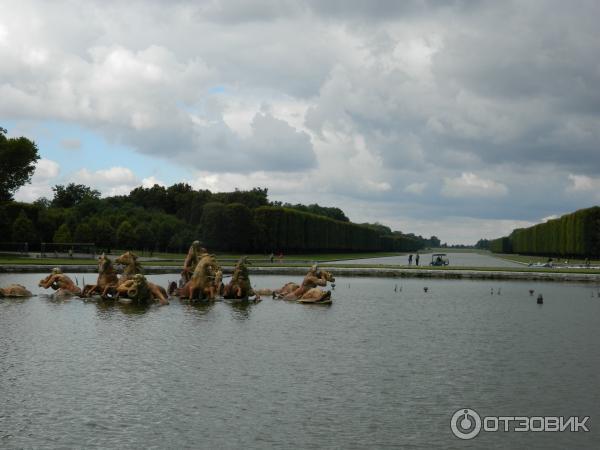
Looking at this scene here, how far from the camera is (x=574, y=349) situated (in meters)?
19.9

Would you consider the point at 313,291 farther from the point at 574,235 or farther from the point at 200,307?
the point at 574,235

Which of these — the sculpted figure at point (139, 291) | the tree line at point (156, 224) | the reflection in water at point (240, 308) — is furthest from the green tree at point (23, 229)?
the reflection in water at point (240, 308)

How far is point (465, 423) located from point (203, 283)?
2052cm

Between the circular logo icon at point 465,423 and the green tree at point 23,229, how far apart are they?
80.2 meters

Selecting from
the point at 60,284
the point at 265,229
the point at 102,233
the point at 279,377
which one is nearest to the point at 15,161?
the point at 102,233

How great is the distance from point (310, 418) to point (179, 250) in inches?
3541

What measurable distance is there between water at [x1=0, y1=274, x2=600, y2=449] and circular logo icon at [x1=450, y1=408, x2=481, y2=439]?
18cm

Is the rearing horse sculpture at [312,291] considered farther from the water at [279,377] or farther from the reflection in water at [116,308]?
the reflection in water at [116,308]

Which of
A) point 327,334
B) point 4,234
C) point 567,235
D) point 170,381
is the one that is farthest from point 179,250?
point 170,381

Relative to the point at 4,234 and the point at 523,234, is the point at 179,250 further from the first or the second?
the point at 523,234

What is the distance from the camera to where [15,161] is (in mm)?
80812

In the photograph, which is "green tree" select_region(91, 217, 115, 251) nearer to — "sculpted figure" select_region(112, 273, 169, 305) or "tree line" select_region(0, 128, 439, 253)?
"tree line" select_region(0, 128, 439, 253)

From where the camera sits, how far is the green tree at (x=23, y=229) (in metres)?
84.2

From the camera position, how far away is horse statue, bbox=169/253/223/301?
3119 cm
